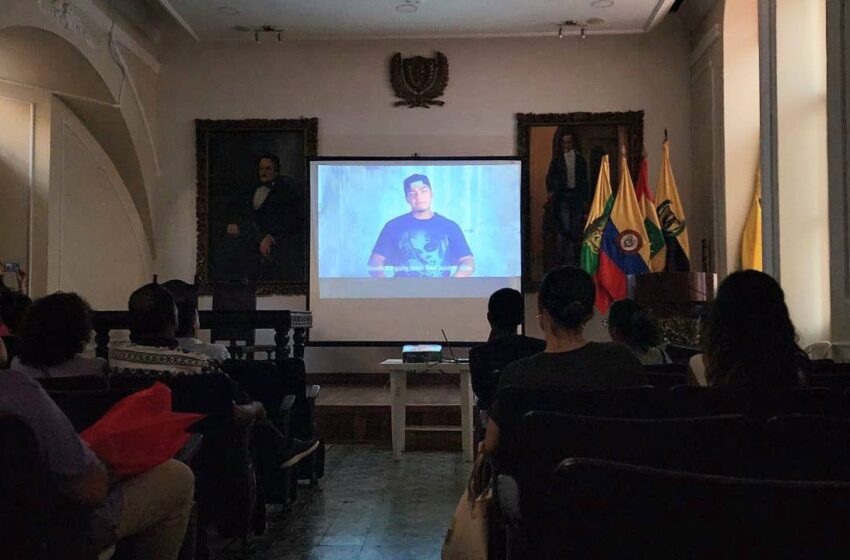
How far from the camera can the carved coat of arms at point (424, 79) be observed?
8531mm

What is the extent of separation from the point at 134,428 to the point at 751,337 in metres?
1.54

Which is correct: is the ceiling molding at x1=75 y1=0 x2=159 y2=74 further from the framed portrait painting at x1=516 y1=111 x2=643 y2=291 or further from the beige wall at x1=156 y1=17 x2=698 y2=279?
the framed portrait painting at x1=516 y1=111 x2=643 y2=291

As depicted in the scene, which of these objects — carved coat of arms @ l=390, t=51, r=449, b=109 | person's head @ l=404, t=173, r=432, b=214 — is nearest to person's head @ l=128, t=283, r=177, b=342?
person's head @ l=404, t=173, r=432, b=214

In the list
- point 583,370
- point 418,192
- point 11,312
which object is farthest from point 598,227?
point 583,370

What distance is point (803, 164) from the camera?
555 cm

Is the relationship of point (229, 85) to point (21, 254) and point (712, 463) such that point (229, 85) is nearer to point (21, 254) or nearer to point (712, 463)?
point (21, 254)

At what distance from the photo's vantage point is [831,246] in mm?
4754

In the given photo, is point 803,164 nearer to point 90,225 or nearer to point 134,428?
point 134,428

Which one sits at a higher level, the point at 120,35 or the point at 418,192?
the point at 120,35

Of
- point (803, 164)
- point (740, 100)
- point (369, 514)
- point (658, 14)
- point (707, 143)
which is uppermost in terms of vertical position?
A: point (658, 14)

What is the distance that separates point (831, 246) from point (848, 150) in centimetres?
58

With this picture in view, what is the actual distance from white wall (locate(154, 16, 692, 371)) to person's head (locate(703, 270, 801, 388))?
249 inches

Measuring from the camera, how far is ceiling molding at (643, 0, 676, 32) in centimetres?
741

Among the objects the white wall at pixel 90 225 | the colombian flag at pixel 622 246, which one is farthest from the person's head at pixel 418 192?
the white wall at pixel 90 225
